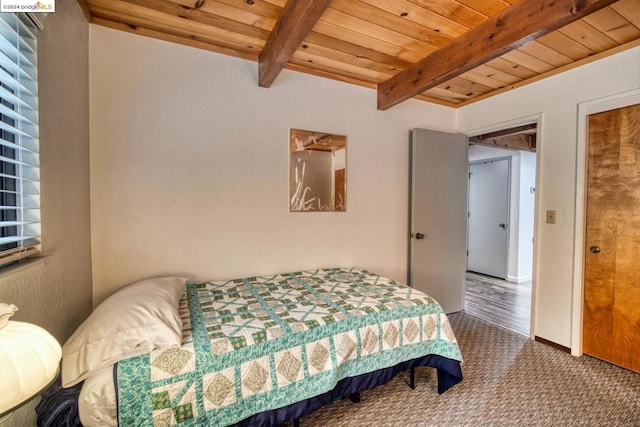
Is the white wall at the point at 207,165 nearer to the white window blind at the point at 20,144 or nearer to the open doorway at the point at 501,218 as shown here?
the white window blind at the point at 20,144

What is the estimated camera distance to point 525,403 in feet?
5.77

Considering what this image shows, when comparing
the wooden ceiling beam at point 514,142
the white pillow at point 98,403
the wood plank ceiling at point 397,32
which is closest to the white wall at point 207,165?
the wood plank ceiling at point 397,32

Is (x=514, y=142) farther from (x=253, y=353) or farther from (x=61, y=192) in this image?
(x=61, y=192)

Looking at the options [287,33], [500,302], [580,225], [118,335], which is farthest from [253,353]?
[500,302]

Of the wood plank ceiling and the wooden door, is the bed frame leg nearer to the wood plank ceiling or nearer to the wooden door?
the wooden door

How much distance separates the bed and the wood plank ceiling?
1.58 m

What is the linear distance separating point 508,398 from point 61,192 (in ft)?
9.09

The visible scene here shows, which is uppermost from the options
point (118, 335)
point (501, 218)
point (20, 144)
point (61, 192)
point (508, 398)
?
point (20, 144)

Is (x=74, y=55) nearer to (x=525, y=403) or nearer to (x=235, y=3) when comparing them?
(x=235, y=3)

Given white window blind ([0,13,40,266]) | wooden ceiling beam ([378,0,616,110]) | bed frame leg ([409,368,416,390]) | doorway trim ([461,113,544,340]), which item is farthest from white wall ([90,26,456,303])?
doorway trim ([461,113,544,340])

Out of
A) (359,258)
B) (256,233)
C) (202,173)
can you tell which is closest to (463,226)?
(359,258)

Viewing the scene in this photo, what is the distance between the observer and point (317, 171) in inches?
100

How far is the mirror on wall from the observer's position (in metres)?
2.45

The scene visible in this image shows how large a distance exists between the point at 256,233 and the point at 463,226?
2.29 metres
